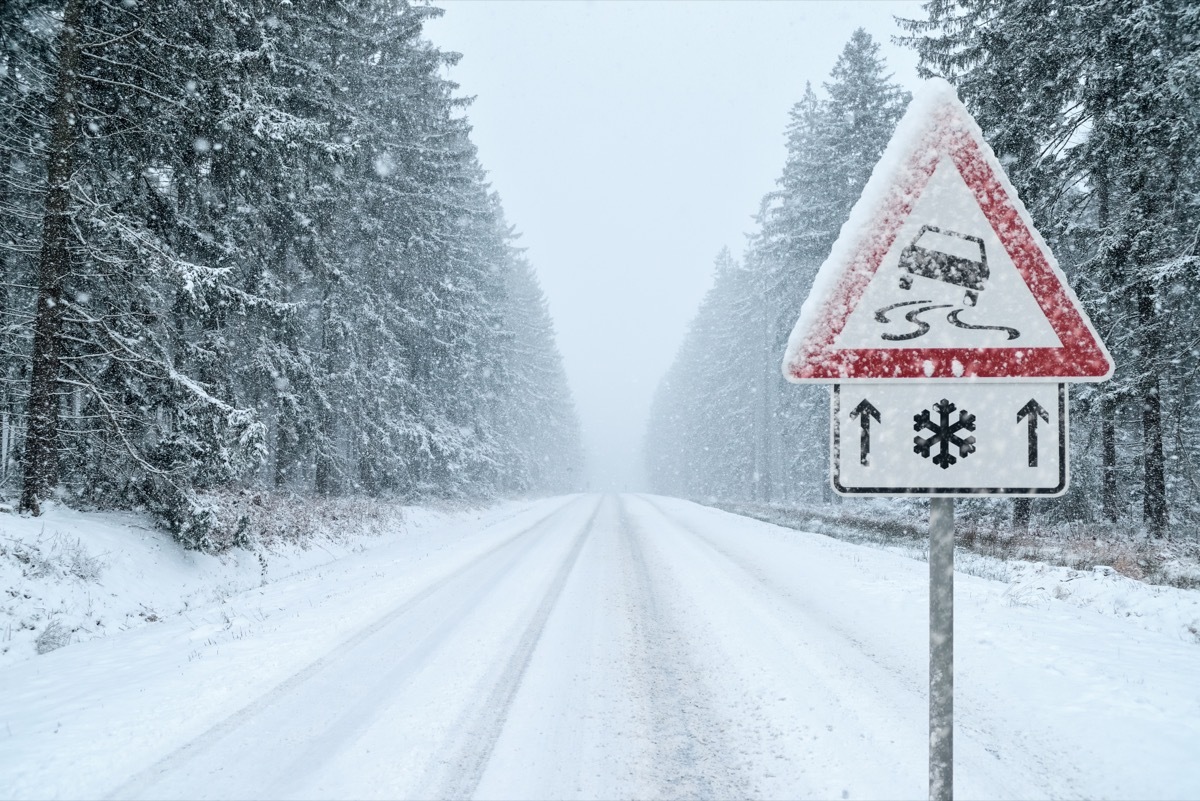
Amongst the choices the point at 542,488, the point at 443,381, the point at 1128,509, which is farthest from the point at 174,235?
the point at 542,488

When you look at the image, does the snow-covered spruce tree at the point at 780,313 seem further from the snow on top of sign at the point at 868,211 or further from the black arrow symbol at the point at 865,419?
the black arrow symbol at the point at 865,419

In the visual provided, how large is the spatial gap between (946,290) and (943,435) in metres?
0.45

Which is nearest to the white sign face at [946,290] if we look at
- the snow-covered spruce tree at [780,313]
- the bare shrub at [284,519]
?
the bare shrub at [284,519]

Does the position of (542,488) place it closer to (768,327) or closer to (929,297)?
(768,327)

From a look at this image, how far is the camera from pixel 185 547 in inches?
339

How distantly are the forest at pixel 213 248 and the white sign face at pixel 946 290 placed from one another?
9.55 m

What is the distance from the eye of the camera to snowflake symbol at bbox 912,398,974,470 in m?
1.62

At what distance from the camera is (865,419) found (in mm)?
1691

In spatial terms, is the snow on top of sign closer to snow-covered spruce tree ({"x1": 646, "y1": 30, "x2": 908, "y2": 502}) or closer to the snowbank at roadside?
the snowbank at roadside

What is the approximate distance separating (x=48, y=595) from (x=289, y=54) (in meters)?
13.2

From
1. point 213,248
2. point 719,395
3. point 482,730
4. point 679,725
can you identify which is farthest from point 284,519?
point 719,395

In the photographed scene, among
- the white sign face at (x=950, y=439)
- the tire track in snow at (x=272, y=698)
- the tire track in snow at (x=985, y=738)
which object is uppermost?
the white sign face at (x=950, y=439)

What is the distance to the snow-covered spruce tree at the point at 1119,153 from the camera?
10719 mm

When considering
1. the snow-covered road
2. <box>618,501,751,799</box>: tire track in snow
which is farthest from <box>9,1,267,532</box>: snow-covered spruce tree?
<box>618,501,751,799</box>: tire track in snow
